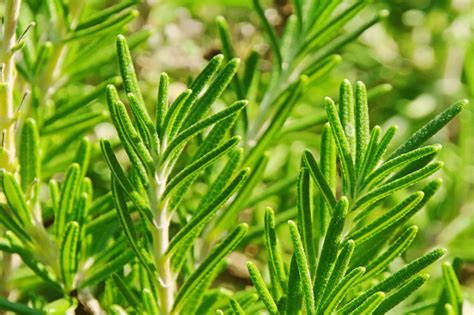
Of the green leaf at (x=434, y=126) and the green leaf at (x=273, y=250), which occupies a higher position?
the green leaf at (x=434, y=126)

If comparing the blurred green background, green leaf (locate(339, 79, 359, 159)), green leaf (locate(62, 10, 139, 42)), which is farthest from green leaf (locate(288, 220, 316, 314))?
the blurred green background

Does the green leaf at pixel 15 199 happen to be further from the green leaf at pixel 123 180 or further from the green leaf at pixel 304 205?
the green leaf at pixel 304 205

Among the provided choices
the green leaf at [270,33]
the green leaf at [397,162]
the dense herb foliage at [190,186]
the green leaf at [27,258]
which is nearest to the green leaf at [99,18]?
the dense herb foliage at [190,186]

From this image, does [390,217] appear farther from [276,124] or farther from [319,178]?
[276,124]

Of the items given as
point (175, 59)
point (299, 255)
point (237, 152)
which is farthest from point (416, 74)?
point (299, 255)

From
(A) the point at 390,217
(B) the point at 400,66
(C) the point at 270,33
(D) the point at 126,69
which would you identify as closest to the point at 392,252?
(A) the point at 390,217

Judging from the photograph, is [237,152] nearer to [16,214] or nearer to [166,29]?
[16,214]

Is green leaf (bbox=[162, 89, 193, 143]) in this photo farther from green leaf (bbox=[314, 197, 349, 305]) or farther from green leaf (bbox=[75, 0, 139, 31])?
green leaf (bbox=[75, 0, 139, 31])
